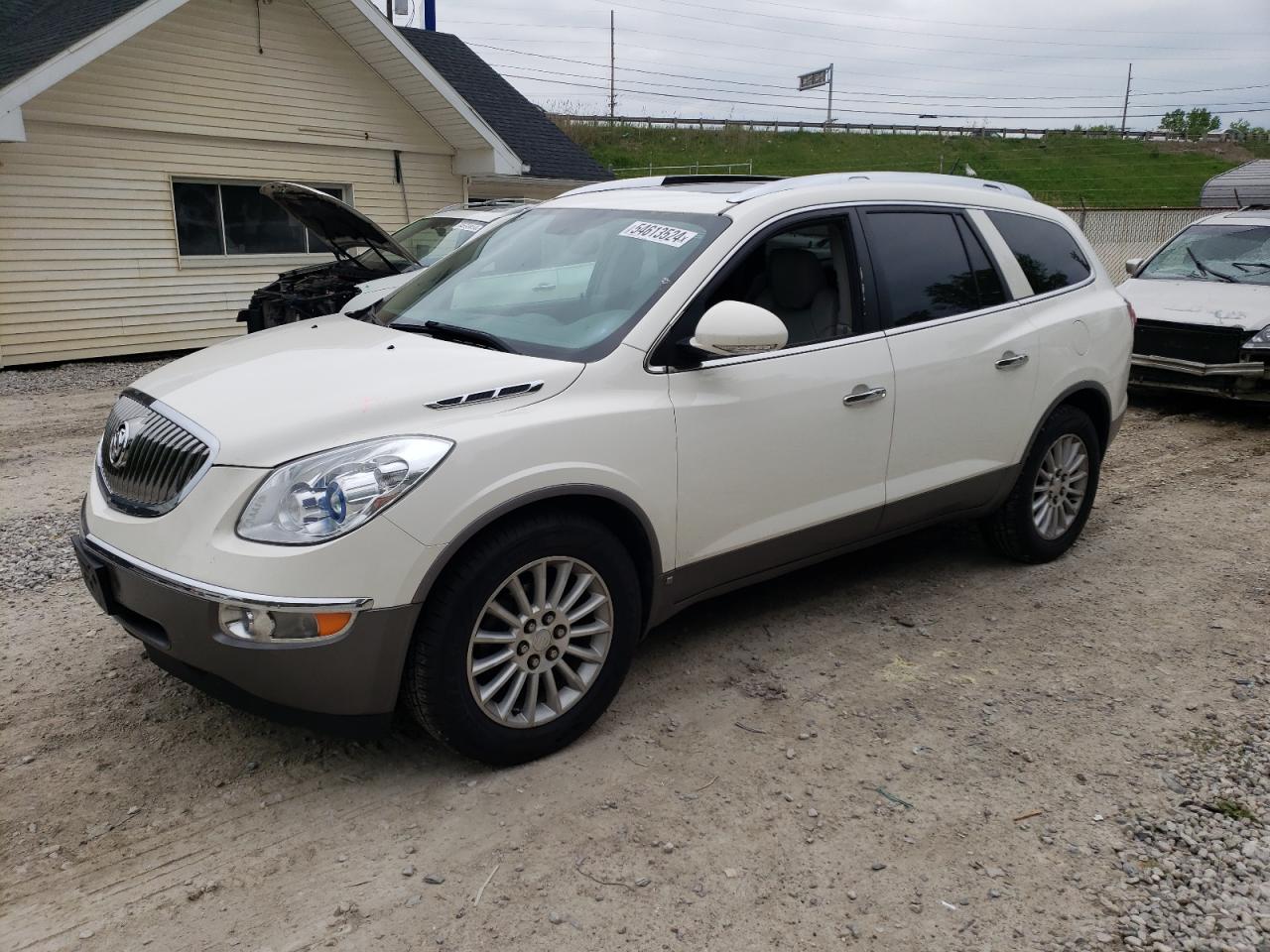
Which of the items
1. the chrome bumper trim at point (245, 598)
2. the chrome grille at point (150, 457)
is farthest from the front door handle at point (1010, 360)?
the chrome grille at point (150, 457)

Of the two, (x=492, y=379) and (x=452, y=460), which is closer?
(x=452, y=460)

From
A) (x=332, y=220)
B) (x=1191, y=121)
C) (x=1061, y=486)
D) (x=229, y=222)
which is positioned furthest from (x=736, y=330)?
(x=1191, y=121)

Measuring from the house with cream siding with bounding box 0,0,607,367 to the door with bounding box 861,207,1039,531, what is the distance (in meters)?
10.0

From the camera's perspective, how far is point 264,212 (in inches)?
548

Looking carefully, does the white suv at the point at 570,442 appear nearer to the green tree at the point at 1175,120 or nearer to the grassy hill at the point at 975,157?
the grassy hill at the point at 975,157

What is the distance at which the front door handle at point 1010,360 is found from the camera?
4559 millimetres

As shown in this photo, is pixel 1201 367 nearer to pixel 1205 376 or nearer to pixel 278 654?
pixel 1205 376

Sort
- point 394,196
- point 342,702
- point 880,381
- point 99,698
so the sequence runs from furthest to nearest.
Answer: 1. point 394,196
2. point 880,381
3. point 99,698
4. point 342,702

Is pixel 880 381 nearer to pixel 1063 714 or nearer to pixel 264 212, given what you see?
pixel 1063 714

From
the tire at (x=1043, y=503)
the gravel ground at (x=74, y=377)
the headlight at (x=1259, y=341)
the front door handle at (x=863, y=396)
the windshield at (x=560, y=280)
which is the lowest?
the gravel ground at (x=74, y=377)

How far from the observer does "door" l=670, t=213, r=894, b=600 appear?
140 inches

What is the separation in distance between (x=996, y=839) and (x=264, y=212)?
13524mm

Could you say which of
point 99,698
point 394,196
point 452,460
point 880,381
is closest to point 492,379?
point 452,460

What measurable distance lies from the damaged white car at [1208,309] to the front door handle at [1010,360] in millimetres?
Result: 4855
